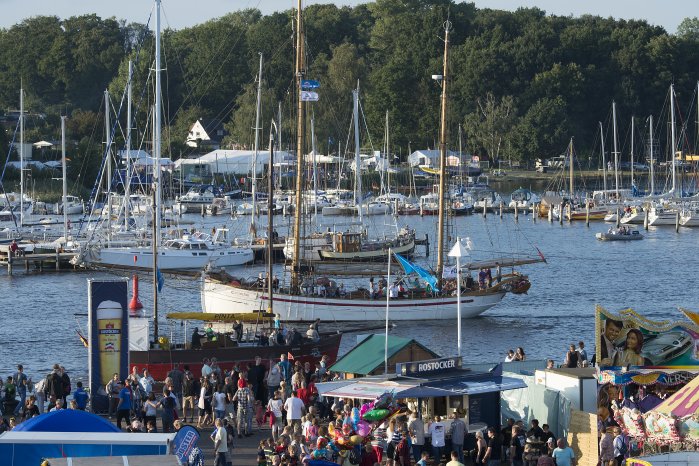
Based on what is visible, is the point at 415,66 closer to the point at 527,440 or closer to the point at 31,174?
the point at 31,174

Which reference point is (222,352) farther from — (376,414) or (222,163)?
(222,163)

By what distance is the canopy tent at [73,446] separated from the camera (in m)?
21.5

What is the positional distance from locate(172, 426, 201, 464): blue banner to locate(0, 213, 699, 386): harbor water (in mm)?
22631

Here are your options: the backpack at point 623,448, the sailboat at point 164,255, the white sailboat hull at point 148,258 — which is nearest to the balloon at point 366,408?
the backpack at point 623,448

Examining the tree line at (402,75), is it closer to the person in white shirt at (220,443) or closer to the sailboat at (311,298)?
the sailboat at (311,298)

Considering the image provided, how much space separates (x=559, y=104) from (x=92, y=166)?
53.2 m

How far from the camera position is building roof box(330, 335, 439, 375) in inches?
1244

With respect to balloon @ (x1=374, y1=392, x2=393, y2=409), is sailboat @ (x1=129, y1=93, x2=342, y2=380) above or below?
below

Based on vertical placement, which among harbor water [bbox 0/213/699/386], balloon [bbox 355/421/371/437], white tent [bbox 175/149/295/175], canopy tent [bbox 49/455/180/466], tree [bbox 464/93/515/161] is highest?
tree [bbox 464/93/515/161]

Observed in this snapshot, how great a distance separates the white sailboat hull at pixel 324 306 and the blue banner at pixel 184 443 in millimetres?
30204

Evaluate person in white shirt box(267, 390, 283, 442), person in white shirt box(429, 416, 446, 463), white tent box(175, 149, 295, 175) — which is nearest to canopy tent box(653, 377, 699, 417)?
person in white shirt box(429, 416, 446, 463)

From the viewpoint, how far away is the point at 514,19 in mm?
161875

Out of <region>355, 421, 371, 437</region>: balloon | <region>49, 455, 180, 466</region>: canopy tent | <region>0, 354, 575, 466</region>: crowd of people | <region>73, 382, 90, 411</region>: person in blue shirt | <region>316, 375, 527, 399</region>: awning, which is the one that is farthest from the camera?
<region>73, 382, 90, 411</region>: person in blue shirt

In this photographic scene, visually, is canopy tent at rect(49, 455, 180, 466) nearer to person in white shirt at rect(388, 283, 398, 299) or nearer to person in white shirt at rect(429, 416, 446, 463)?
person in white shirt at rect(429, 416, 446, 463)
